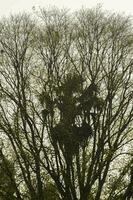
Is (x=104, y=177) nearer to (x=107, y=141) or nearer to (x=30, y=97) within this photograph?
(x=107, y=141)

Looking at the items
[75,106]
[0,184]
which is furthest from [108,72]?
[0,184]

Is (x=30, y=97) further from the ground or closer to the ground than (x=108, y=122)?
further from the ground

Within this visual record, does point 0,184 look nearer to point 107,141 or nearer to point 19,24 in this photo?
point 107,141

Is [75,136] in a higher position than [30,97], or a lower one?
lower

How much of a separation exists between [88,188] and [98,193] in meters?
0.51

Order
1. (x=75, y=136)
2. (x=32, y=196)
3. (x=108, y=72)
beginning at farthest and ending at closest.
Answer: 1. (x=108, y=72)
2. (x=75, y=136)
3. (x=32, y=196)

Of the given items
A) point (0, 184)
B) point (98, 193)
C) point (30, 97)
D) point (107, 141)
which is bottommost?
point (98, 193)

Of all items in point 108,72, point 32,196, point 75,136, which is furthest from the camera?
point 108,72

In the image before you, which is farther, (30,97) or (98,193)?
(30,97)

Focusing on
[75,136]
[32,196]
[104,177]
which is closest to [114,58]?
[75,136]

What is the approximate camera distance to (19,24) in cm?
1714

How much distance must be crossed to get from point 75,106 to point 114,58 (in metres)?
3.04

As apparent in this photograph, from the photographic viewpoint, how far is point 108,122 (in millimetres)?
15281

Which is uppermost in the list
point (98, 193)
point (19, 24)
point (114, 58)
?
point (19, 24)
